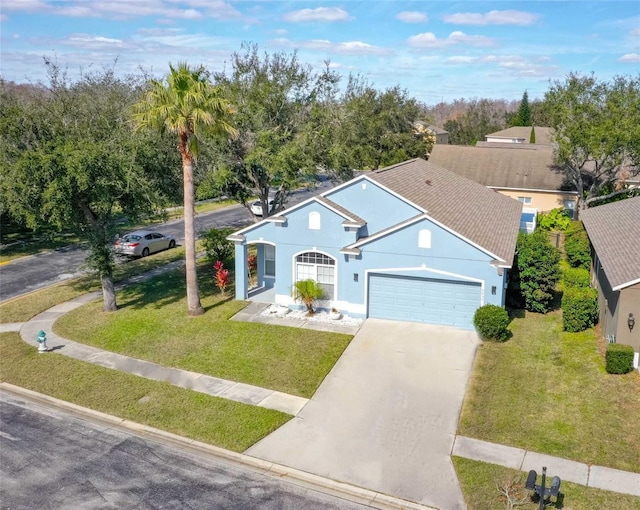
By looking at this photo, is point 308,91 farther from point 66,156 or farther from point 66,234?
point 66,234

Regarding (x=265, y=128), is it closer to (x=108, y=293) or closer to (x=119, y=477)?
(x=108, y=293)

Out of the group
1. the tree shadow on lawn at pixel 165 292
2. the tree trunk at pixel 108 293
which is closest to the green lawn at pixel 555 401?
the tree shadow on lawn at pixel 165 292

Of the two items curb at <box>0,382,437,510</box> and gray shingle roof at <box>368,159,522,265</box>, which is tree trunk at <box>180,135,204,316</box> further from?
gray shingle roof at <box>368,159,522,265</box>

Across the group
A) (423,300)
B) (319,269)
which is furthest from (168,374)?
(423,300)

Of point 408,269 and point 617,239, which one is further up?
point 617,239

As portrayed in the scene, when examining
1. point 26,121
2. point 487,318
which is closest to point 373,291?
point 487,318
